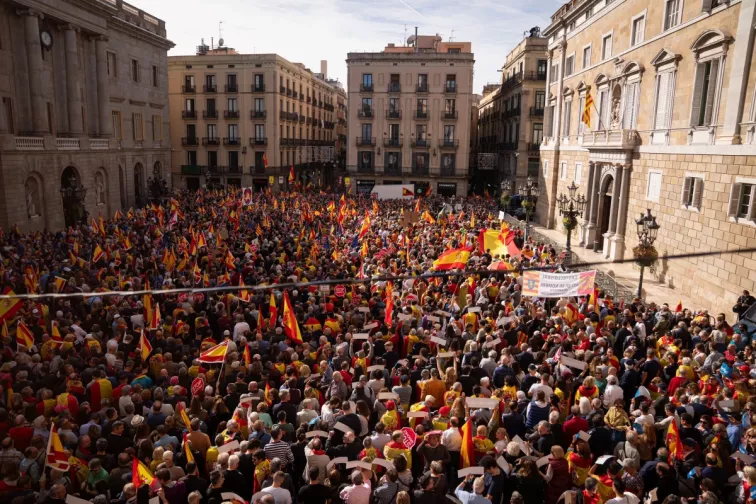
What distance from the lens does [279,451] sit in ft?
22.5

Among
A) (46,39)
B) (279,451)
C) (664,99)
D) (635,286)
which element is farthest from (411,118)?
(279,451)

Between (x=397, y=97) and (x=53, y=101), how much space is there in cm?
2950

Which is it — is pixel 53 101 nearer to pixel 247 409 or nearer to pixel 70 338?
pixel 70 338

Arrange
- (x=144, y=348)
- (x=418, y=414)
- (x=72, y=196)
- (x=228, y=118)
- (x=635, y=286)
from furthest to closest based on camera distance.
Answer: (x=228, y=118), (x=72, y=196), (x=635, y=286), (x=144, y=348), (x=418, y=414)

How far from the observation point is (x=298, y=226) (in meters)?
25.3

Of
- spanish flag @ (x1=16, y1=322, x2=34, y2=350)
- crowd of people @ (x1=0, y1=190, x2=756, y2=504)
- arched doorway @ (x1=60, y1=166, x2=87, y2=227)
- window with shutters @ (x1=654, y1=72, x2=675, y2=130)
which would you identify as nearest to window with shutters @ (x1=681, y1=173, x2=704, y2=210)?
window with shutters @ (x1=654, y1=72, x2=675, y2=130)

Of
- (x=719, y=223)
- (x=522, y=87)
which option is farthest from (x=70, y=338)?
(x=522, y=87)

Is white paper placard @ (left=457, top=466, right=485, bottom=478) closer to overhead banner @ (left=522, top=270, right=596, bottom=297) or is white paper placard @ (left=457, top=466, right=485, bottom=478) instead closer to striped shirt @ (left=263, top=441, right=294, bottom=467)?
striped shirt @ (left=263, top=441, right=294, bottom=467)

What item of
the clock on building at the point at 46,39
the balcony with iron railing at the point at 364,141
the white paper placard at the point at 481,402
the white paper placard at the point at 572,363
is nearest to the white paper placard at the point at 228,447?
the white paper placard at the point at 481,402

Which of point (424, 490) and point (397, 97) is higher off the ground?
point (397, 97)

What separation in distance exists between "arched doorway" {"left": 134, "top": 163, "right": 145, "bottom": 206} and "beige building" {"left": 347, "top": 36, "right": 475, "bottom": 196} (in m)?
19.3

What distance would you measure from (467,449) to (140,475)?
157 inches

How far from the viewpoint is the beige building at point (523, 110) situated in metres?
45.2

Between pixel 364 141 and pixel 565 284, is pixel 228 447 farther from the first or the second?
pixel 364 141
